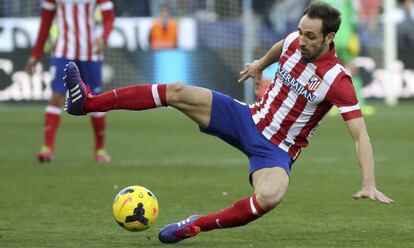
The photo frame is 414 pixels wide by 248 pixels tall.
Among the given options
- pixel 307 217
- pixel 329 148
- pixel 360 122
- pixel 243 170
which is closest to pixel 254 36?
pixel 329 148

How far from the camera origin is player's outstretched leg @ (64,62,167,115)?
23.9 ft

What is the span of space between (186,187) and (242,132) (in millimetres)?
3041

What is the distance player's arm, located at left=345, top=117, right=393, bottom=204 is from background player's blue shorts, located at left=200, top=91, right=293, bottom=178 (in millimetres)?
637

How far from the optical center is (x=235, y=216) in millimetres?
7055

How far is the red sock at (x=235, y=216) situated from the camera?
7020mm

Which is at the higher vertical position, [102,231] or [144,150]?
[102,231]

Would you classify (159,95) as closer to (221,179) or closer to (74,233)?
(74,233)

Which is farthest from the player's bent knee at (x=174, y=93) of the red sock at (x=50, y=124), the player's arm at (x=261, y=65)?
the red sock at (x=50, y=124)

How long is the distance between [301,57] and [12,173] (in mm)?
5037

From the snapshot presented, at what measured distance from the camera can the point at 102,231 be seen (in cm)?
768

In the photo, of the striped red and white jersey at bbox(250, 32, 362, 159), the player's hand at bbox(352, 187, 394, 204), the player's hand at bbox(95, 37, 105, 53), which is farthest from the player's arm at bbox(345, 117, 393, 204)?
the player's hand at bbox(95, 37, 105, 53)

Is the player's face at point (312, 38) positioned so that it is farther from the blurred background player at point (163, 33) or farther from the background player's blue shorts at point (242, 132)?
the blurred background player at point (163, 33)

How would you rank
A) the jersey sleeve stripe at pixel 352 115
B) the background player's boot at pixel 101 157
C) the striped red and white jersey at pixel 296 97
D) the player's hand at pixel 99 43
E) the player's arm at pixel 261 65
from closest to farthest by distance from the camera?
the jersey sleeve stripe at pixel 352 115, the striped red and white jersey at pixel 296 97, the player's arm at pixel 261 65, the player's hand at pixel 99 43, the background player's boot at pixel 101 157

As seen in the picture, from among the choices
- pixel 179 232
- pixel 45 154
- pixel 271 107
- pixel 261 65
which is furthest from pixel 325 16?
pixel 45 154
